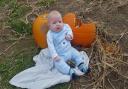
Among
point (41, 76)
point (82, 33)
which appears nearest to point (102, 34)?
point (82, 33)

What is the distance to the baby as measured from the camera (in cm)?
452

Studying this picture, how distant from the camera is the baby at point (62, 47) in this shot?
14.8ft

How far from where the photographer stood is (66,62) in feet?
15.3

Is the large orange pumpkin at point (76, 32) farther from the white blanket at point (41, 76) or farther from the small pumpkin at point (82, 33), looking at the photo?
the white blanket at point (41, 76)

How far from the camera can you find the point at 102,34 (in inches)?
201

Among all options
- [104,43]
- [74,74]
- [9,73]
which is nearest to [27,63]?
[9,73]

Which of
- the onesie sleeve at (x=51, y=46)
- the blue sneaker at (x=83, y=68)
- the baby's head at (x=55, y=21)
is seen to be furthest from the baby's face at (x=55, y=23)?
the blue sneaker at (x=83, y=68)

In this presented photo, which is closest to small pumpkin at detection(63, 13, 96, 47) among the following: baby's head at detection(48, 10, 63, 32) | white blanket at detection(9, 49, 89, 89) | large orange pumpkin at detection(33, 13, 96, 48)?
large orange pumpkin at detection(33, 13, 96, 48)

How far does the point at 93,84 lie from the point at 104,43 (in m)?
0.70

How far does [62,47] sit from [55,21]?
0.99 ft

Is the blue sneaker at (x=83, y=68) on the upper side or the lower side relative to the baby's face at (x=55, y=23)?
lower

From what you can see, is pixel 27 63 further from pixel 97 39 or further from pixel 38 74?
pixel 97 39

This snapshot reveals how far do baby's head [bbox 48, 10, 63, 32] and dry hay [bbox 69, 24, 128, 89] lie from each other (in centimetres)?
54

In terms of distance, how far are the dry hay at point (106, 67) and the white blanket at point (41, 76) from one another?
0.13m
